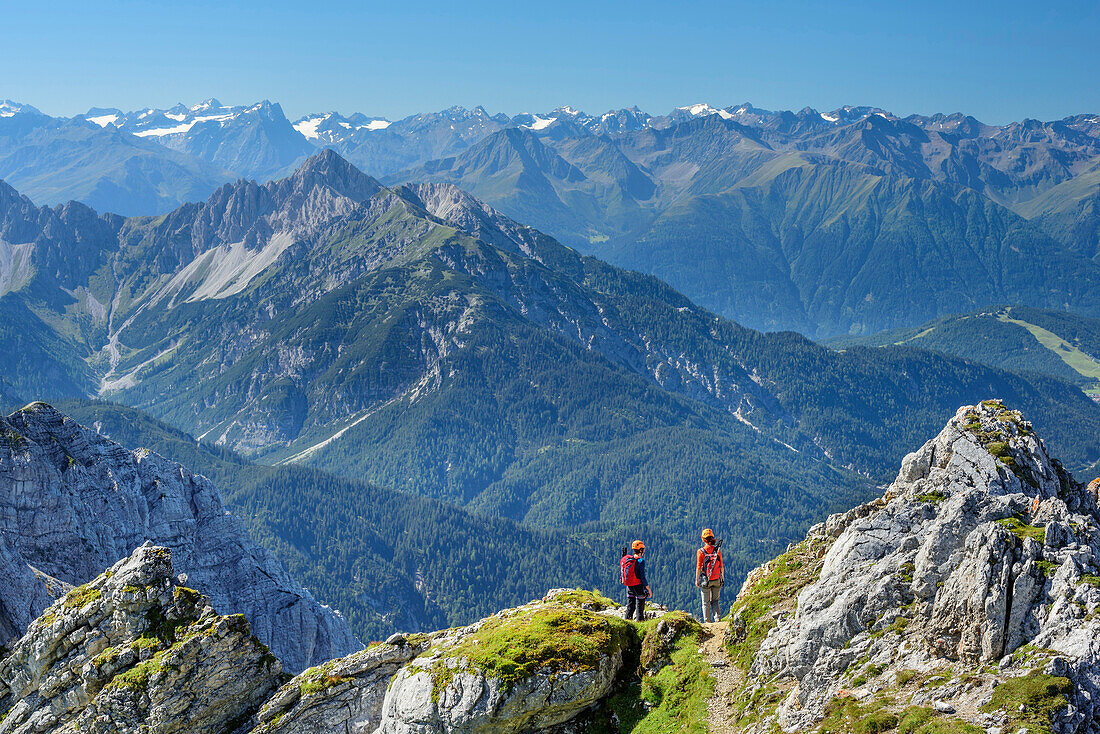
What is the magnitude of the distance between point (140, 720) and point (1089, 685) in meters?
40.6

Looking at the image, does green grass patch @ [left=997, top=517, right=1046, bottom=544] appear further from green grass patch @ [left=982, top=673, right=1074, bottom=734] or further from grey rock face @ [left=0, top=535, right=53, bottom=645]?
grey rock face @ [left=0, top=535, right=53, bottom=645]

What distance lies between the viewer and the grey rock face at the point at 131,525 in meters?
83.2

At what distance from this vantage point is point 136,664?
42.2m

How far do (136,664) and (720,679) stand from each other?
94.0 feet

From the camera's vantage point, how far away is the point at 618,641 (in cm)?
4009

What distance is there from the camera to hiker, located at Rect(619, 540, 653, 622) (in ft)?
146

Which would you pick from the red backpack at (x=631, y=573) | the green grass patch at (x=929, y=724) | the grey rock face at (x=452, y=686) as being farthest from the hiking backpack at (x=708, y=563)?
the green grass patch at (x=929, y=724)

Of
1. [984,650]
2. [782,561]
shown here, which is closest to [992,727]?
[984,650]

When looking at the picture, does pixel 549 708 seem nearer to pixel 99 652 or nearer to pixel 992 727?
pixel 992 727

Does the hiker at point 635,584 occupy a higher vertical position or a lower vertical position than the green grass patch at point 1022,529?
lower

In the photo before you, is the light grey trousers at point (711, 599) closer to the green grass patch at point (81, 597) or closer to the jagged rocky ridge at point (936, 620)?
the jagged rocky ridge at point (936, 620)

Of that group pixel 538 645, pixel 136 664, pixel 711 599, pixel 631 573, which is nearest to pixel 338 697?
pixel 538 645

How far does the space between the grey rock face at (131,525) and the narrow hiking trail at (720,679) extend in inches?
2426

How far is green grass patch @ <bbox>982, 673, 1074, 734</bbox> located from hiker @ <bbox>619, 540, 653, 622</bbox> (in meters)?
18.1
